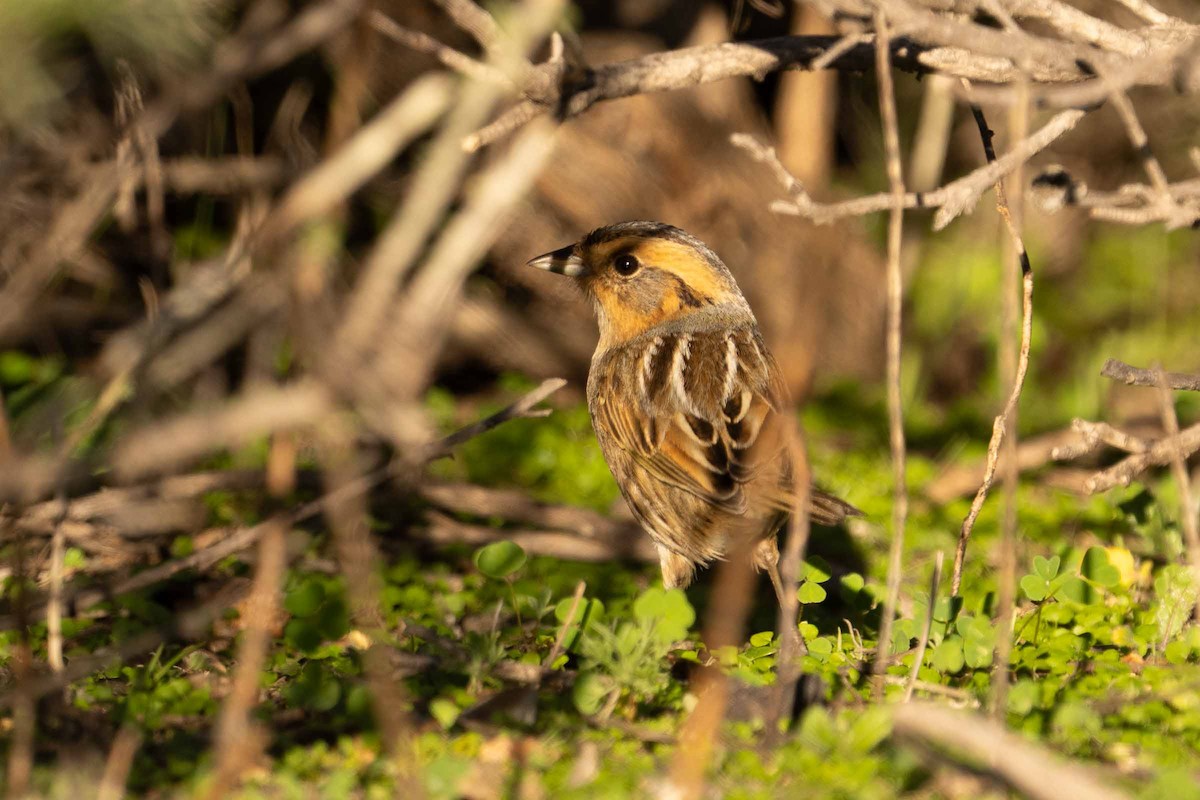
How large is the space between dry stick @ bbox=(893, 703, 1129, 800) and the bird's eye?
2.48 meters

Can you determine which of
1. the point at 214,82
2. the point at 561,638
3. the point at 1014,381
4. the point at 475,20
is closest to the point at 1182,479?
the point at 1014,381

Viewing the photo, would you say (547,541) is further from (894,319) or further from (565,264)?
(894,319)

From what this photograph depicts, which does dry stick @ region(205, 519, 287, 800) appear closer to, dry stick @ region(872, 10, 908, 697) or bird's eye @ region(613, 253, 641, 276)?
dry stick @ region(872, 10, 908, 697)

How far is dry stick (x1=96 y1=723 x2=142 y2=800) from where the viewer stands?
9.00 feet

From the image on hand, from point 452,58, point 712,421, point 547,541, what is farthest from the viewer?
point 547,541

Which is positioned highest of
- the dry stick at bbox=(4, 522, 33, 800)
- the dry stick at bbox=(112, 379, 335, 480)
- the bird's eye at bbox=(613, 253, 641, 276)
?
the bird's eye at bbox=(613, 253, 641, 276)

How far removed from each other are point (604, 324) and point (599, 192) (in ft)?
4.74

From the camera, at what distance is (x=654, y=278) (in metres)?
4.97

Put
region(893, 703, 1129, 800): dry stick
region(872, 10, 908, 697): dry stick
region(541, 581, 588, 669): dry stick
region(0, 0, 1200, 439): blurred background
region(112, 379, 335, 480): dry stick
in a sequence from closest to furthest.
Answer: region(893, 703, 1129, 800): dry stick, region(112, 379, 335, 480): dry stick, region(872, 10, 908, 697): dry stick, region(541, 581, 588, 669): dry stick, region(0, 0, 1200, 439): blurred background

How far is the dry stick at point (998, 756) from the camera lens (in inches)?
93.5

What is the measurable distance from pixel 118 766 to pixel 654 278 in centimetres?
275

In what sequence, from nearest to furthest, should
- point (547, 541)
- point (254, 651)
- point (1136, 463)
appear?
point (254, 651) → point (1136, 463) → point (547, 541)

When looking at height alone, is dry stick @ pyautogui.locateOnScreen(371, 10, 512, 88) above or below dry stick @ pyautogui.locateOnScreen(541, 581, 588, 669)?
above

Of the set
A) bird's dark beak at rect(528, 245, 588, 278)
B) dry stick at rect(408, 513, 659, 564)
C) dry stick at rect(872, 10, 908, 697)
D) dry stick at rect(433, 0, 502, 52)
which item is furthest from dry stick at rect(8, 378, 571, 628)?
bird's dark beak at rect(528, 245, 588, 278)
